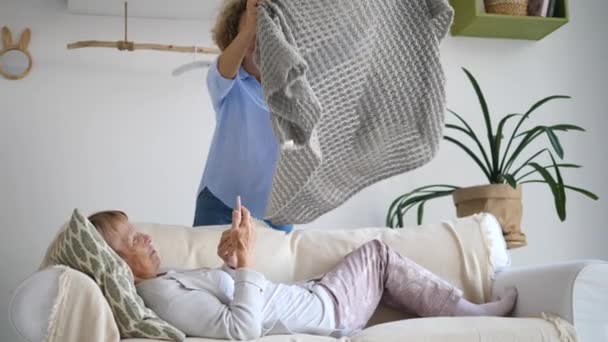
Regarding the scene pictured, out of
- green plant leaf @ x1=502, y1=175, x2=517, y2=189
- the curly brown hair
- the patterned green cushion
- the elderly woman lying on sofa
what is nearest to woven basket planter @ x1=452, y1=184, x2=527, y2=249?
green plant leaf @ x1=502, y1=175, x2=517, y2=189

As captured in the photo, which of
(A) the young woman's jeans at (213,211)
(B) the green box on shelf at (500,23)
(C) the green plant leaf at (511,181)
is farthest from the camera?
(B) the green box on shelf at (500,23)

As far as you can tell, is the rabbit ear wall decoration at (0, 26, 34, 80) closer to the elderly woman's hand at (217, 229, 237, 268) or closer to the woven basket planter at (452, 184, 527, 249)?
the elderly woman's hand at (217, 229, 237, 268)

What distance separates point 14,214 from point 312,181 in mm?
1320

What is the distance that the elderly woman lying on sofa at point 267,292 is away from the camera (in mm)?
1653

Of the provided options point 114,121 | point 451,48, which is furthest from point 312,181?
point 451,48

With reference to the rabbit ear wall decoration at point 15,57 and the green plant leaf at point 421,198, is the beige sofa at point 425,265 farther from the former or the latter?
the rabbit ear wall decoration at point 15,57

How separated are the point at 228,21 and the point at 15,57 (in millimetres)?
1050

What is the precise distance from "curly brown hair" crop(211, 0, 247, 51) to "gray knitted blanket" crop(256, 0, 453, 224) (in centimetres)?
37

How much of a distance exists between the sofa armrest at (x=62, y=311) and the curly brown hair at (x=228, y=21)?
758 millimetres

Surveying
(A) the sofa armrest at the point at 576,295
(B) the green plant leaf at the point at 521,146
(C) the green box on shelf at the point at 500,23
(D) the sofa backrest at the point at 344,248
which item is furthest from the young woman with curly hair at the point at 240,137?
(C) the green box on shelf at the point at 500,23

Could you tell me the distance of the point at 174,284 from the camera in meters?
1.71

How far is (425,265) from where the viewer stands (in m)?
2.11

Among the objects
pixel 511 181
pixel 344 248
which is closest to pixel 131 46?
pixel 344 248

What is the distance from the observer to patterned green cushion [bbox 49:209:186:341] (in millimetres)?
1566
